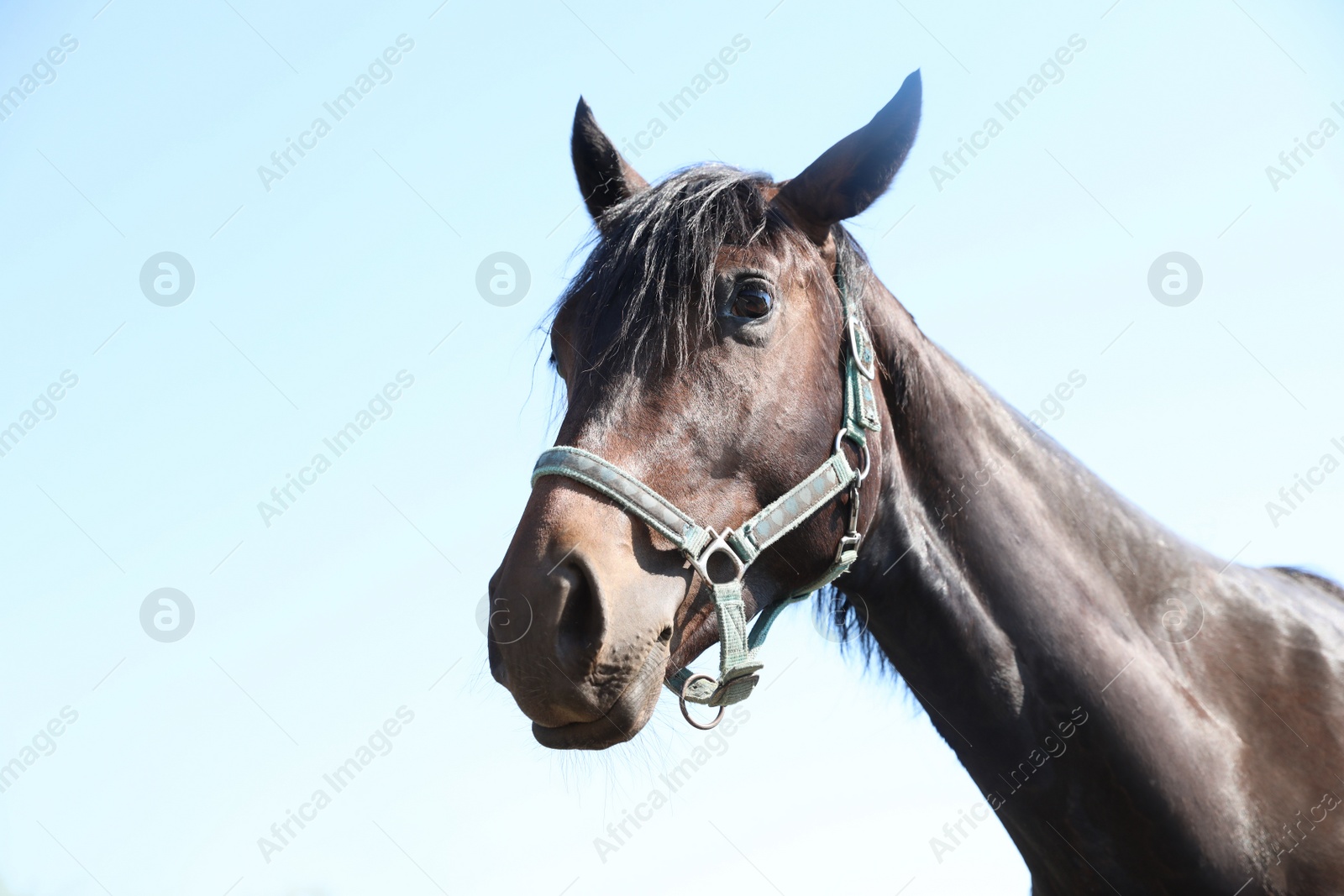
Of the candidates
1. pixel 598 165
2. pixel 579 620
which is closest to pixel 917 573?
pixel 579 620

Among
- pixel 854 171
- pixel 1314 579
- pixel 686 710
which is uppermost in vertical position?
pixel 1314 579

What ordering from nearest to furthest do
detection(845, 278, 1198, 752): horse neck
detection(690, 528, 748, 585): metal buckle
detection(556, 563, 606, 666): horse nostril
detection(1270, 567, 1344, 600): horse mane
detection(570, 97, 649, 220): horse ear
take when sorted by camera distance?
detection(556, 563, 606, 666): horse nostril
detection(690, 528, 748, 585): metal buckle
detection(845, 278, 1198, 752): horse neck
detection(1270, 567, 1344, 600): horse mane
detection(570, 97, 649, 220): horse ear

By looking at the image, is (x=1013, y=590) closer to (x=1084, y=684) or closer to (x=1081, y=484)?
(x=1084, y=684)

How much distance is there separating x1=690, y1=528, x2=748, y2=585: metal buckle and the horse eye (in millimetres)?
712

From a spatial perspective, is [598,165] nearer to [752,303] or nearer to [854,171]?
[854,171]

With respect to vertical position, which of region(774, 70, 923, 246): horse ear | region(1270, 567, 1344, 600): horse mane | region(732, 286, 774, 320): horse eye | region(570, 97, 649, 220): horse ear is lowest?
region(732, 286, 774, 320): horse eye

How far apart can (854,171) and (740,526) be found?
1.32 meters

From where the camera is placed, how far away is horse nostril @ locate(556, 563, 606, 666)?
2.47 m

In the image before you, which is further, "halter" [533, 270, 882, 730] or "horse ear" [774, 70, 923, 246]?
"horse ear" [774, 70, 923, 246]

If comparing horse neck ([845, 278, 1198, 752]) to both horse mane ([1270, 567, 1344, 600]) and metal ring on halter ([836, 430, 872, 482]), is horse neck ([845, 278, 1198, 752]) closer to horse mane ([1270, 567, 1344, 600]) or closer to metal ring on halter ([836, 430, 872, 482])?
metal ring on halter ([836, 430, 872, 482])

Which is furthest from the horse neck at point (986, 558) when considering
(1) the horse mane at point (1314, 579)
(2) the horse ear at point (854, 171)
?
(1) the horse mane at point (1314, 579)

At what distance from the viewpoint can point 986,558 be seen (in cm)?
322

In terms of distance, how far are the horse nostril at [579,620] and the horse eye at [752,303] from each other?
106 cm

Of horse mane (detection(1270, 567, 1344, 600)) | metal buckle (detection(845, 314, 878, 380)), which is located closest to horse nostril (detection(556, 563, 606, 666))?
metal buckle (detection(845, 314, 878, 380))
